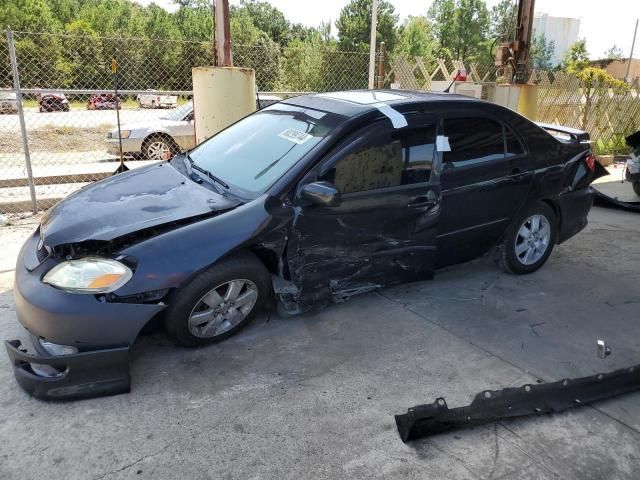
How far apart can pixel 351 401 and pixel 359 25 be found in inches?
1331

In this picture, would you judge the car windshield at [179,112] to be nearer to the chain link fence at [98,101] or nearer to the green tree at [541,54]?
the chain link fence at [98,101]

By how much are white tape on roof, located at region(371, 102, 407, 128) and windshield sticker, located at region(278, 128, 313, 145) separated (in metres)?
0.57

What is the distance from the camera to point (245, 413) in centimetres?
279

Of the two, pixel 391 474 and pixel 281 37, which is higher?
pixel 281 37

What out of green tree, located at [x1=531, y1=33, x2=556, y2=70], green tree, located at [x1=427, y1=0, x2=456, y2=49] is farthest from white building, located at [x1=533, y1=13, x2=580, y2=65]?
green tree, located at [x1=427, y1=0, x2=456, y2=49]

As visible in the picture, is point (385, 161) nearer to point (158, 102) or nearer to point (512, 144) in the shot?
point (512, 144)

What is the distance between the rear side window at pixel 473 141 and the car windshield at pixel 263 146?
96cm

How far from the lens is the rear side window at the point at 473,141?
4.01 m

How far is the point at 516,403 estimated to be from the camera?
2.82 meters

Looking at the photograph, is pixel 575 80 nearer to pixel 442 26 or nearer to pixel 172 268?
pixel 172 268

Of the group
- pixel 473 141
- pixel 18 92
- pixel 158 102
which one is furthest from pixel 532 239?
pixel 158 102

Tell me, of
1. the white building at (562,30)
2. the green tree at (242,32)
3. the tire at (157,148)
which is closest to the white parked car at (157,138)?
the tire at (157,148)

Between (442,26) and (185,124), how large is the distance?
2018 inches

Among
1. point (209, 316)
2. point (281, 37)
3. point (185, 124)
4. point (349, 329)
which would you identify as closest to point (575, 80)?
point (185, 124)
